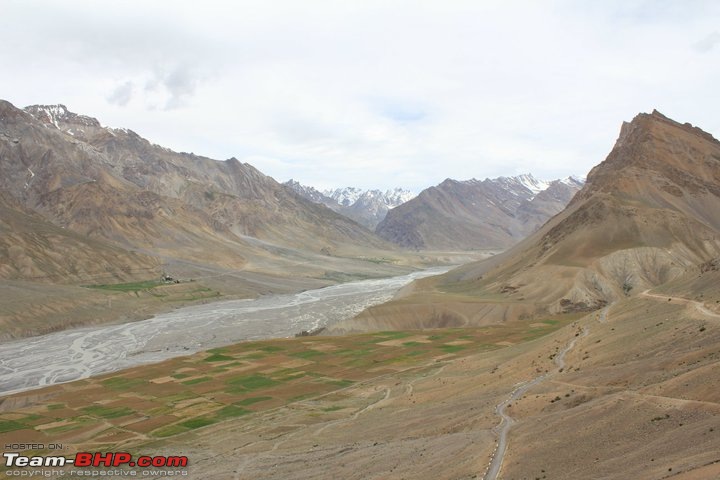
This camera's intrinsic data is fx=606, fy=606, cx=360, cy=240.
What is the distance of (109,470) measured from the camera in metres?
43.7

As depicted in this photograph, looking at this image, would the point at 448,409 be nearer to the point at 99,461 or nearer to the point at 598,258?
the point at 99,461

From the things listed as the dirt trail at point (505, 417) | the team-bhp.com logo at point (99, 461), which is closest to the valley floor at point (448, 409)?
the dirt trail at point (505, 417)

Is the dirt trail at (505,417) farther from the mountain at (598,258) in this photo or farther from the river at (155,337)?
the river at (155,337)

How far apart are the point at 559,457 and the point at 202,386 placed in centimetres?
5523

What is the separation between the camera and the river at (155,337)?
93.5 metres

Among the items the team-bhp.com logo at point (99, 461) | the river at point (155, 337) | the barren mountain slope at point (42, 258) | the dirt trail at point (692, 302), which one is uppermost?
the barren mountain slope at point (42, 258)

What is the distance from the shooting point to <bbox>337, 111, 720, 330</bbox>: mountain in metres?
124

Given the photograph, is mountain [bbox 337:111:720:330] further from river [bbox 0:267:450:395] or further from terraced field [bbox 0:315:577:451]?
river [bbox 0:267:450:395]

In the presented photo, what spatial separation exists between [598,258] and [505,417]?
382 feet

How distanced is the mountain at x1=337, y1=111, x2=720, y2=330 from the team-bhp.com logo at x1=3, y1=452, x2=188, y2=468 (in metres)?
74.2

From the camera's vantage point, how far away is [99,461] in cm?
4506

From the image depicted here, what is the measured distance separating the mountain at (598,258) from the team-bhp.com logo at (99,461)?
74161 mm

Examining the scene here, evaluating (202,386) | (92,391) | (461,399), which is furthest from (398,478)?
(92,391)

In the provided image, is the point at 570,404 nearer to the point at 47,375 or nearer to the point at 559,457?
the point at 559,457
